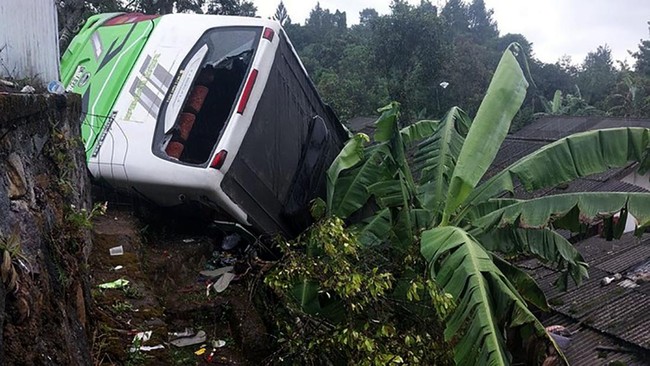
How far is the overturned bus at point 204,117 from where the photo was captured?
12.8ft

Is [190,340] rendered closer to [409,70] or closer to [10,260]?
[10,260]

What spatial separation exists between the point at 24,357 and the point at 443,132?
161 inches

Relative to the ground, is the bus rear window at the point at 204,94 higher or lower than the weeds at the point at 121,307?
higher

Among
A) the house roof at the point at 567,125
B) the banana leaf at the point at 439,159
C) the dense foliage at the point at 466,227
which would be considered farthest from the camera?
the house roof at the point at 567,125

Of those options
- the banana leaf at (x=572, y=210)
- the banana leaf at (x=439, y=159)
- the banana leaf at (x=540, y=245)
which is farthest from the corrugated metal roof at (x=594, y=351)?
the banana leaf at (x=439, y=159)

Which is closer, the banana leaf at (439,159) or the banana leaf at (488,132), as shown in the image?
the banana leaf at (488,132)

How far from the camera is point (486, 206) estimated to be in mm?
4574

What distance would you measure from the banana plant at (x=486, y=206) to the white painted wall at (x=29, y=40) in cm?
224

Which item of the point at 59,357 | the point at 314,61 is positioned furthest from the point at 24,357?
the point at 314,61

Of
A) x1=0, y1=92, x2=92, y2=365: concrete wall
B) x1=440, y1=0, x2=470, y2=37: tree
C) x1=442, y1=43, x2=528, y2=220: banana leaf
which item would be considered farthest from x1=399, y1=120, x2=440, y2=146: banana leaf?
x1=440, y1=0, x2=470, y2=37: tree

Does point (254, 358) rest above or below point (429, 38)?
below

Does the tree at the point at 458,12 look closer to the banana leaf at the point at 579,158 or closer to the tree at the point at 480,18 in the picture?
the tree at the point at 480,18

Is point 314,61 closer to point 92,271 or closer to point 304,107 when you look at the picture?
point 304,107

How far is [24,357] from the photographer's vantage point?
65.3 inches
